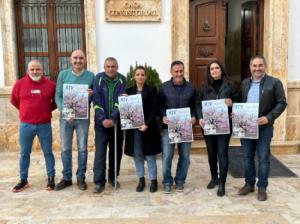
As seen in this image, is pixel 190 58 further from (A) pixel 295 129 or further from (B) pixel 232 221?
(B) pixel 232 221

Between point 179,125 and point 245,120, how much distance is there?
79cm

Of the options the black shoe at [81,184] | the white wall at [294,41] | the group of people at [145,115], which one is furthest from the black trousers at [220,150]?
the white wall at [294,41]

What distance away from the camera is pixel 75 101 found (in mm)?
4754

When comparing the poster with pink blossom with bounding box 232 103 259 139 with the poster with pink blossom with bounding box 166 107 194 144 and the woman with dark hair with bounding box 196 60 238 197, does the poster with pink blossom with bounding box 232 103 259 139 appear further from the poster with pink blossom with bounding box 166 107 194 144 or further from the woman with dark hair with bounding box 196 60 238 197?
the poster with pink blossom with bounding box 166 107 194 144

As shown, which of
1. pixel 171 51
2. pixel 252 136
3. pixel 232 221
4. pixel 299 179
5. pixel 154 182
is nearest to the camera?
Answer: pixel 232 221

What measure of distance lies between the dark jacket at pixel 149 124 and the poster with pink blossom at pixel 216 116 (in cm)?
62

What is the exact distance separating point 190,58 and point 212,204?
350 cm

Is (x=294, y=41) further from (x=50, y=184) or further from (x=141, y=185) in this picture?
(x=50, y=184)

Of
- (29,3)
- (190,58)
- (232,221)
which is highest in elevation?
(29,3)

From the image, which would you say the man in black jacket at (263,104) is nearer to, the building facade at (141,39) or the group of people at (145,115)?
the group of people at (145,115)

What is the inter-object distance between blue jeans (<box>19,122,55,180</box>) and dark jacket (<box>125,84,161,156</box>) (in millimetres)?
1095

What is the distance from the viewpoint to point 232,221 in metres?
3.98

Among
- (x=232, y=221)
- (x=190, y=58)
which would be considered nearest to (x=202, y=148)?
(x=190, y=58)

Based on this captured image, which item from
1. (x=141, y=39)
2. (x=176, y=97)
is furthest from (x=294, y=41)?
(x=176, y=97)
